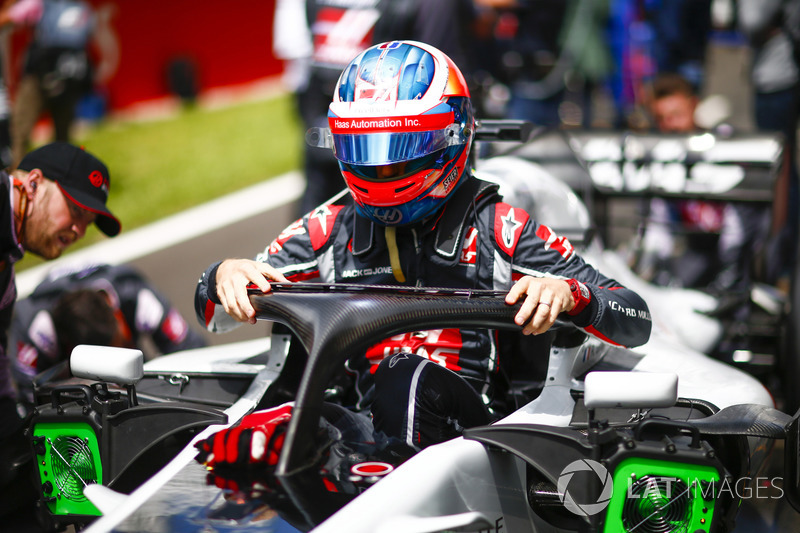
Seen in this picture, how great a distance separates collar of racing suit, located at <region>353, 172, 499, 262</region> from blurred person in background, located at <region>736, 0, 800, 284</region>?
2768mm

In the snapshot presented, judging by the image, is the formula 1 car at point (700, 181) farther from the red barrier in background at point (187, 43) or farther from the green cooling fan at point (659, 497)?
the red barrier in background at point (187, 43)

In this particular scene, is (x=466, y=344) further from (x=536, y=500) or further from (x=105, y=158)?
(x=105, y=158)

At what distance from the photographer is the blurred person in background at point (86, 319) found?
12.5ft

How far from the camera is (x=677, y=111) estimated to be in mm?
5809

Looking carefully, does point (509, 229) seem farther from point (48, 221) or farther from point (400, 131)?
point (48, 221)

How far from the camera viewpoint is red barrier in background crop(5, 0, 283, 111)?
14.5 meters

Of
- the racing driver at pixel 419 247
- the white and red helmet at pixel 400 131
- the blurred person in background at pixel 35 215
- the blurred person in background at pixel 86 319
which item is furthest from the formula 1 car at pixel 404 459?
the blurred person in background at pixel 86 319

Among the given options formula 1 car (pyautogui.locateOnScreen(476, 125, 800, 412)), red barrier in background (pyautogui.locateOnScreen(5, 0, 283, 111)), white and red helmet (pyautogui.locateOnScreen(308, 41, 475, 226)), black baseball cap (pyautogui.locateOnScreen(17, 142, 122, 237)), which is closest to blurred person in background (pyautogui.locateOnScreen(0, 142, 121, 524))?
black baseball cap (pyautogui.locateOnScreen(17, 142, 122, 237))

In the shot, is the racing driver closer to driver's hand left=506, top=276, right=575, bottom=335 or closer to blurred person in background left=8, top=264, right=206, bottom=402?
driver's hand left=506, top=276, right=575, bottom=335

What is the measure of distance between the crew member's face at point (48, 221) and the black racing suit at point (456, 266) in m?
0.69

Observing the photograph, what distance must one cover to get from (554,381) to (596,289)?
292mm

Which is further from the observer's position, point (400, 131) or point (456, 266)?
point (456, 266)

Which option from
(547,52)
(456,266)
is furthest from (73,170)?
(547,52)

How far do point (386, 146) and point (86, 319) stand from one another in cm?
183
